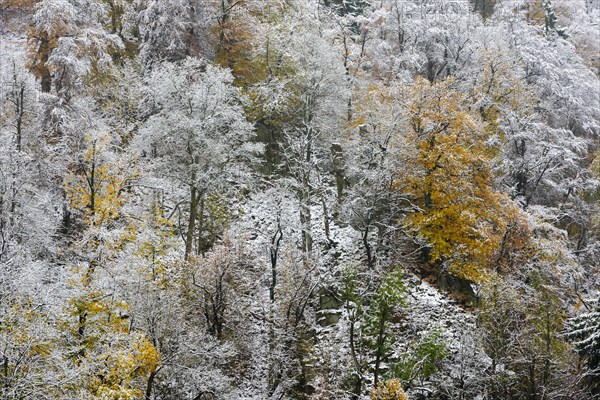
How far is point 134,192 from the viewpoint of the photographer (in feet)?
93.1

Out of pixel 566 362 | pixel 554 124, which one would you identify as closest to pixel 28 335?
pixel 566 362

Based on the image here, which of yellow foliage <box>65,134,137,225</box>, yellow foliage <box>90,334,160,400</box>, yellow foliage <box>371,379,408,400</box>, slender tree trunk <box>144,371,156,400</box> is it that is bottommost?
slender tree trunk <box>144,371,156,400</box>

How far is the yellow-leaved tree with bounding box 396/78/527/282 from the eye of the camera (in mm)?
24281

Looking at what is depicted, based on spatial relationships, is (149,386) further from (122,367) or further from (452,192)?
(452,192)

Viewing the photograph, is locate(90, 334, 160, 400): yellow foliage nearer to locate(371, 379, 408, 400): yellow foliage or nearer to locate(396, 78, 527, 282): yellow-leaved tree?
locate(371, 379, 408, 400): yellow foliage

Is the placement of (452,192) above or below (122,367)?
above

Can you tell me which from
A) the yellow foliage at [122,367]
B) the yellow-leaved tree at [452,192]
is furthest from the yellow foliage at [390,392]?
the yellow foliage at [122,367]

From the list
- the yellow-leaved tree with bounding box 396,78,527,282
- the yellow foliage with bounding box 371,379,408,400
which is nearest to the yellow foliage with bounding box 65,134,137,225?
the yellow foliage with bounding box 371,379,408,400

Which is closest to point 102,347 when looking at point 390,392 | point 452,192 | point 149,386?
point 149,386

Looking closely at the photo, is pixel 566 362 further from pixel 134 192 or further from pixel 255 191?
pixel 134 192

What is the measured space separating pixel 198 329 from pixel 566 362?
1598cm

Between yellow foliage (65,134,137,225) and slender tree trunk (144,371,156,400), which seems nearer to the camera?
slender tree trunk (144,371,156,400)

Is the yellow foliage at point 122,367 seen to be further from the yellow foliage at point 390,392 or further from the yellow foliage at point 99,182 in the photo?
the yellow foliage at point 390,392

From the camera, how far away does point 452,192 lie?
25047 millimetres
